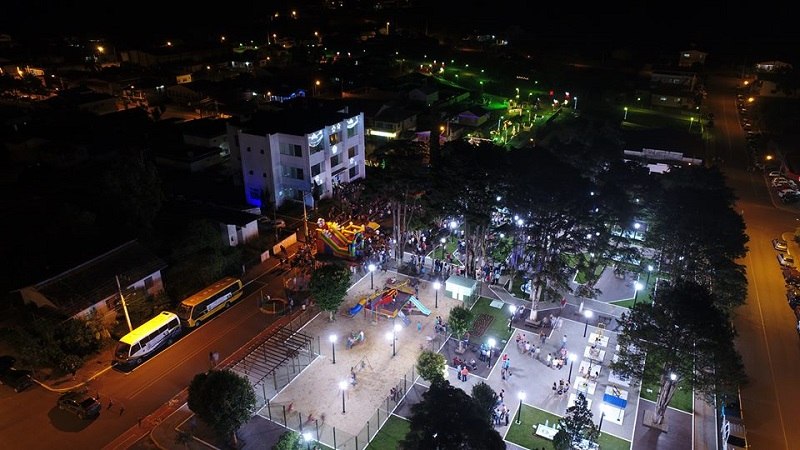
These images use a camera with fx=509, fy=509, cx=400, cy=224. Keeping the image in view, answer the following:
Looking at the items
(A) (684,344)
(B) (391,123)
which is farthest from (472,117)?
(A) (684,344)

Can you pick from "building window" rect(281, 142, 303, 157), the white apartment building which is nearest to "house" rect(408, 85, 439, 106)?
the white apartment building

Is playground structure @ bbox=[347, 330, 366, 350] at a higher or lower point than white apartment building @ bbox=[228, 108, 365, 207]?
lower

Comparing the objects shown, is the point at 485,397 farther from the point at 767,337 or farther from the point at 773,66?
the point at 773,66

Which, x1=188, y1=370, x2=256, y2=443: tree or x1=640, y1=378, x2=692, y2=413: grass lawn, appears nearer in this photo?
x1=188, y1=370, x2=256, y2=443: tree

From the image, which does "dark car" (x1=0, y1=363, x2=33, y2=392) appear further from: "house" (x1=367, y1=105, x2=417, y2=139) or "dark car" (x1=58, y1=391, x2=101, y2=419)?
"house" (x1=367, y1=105, x2=417, y2=139)

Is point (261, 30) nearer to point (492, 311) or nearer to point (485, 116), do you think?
point (485, 116)

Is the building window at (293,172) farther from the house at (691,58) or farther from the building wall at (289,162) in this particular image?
the house at (691,58)

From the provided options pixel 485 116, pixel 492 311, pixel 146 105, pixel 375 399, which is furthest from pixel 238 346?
pixel 146 105
